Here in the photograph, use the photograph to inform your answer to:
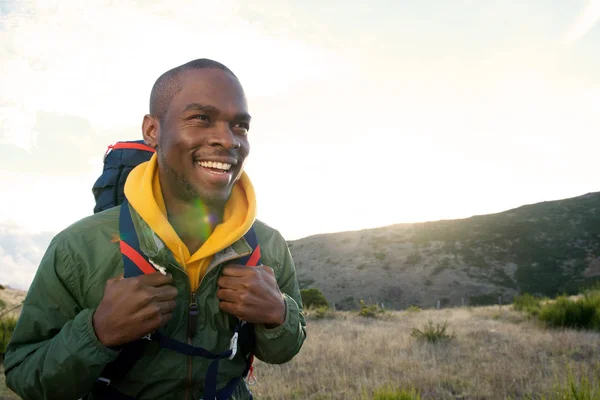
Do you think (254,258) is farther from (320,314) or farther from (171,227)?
(320,314)

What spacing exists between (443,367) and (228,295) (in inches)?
233

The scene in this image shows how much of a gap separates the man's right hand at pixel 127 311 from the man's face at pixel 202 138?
538 millimetres

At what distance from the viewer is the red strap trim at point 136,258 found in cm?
164

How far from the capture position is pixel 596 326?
9.36 m

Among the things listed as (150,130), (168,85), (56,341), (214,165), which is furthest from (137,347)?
(168,85)

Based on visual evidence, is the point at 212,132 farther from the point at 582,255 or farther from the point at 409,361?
the point at 582,255

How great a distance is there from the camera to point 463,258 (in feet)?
156

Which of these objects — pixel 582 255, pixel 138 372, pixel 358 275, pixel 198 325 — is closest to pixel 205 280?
pixel 198 325

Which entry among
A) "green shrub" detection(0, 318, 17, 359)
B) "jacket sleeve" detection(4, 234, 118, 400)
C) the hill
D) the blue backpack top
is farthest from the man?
the hill

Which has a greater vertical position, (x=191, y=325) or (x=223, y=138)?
(x=223, y=138)

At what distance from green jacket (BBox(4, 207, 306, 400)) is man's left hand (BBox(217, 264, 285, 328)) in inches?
3.9

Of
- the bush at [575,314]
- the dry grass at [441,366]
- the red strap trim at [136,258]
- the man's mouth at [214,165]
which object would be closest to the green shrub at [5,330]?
the dry grass at [441,366]

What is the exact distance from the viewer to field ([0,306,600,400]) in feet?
17.6

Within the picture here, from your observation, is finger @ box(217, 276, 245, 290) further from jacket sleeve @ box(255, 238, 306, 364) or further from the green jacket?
jacket sleeve @ box(255, 238, 306, 364)
